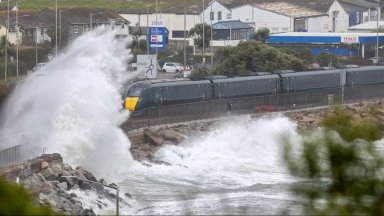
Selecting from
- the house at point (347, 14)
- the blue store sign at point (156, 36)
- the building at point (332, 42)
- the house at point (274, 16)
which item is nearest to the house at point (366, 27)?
the house at point (347, 14)

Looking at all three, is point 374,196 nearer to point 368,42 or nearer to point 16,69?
point 16,69

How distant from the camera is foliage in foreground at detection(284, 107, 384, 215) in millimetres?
8102

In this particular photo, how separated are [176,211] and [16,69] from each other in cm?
3172

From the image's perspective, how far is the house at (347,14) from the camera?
81.1 meters

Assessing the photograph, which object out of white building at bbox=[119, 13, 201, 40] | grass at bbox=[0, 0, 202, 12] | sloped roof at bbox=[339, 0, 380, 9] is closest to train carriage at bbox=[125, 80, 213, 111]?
white building at bbox=[119, 13, 201, 40]

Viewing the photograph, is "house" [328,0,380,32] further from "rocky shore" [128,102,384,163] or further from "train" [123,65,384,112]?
"rocky shore" [128,102,384,163]

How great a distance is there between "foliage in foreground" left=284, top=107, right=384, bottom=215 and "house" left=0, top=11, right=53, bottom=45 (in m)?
56.6

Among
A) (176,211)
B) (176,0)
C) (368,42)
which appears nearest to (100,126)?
(176,211)

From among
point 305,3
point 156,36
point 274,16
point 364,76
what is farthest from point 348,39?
point 305,3

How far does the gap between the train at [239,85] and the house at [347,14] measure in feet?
97.0

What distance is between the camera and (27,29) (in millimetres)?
68250

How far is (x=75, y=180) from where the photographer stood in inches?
1073

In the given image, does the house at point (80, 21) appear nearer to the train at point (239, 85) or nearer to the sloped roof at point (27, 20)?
the sloped roof at point (27, 20)

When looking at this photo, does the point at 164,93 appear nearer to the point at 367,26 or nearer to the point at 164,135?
the point at 164,135
